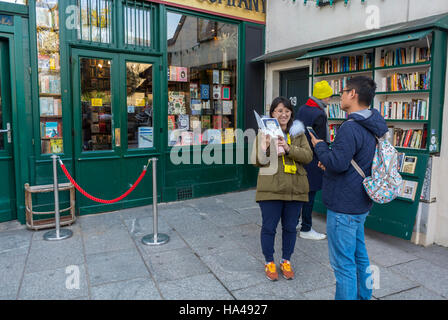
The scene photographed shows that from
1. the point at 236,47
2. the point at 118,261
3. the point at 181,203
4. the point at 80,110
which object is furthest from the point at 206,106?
the point at 118,261

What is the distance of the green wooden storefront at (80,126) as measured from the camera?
16.5ft

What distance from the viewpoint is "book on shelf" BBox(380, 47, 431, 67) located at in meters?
4.49

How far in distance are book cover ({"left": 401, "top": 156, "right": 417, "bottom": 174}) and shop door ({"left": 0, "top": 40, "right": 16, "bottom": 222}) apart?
5559 millimetres

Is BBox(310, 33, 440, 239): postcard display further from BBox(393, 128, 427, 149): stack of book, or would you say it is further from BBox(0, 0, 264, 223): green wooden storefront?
BBox(0, 0, 264, 223): green wooden storefront

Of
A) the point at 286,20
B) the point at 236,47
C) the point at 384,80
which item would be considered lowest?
the point at 384,80

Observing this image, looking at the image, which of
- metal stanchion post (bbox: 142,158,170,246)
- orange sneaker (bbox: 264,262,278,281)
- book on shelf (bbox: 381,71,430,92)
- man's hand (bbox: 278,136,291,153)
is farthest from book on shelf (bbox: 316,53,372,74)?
orange sneaker (bbox: 264,262,278,281)

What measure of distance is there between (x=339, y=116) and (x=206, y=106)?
2.54 m

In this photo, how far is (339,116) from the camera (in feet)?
18.5

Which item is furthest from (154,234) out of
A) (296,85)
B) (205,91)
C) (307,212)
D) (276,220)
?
(296,85)

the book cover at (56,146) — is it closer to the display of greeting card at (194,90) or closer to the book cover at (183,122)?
the book cover at (183,122)

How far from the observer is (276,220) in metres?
3.42

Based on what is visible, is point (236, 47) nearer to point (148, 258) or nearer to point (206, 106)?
point (206, 106)

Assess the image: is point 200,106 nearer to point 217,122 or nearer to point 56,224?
point 217,122
